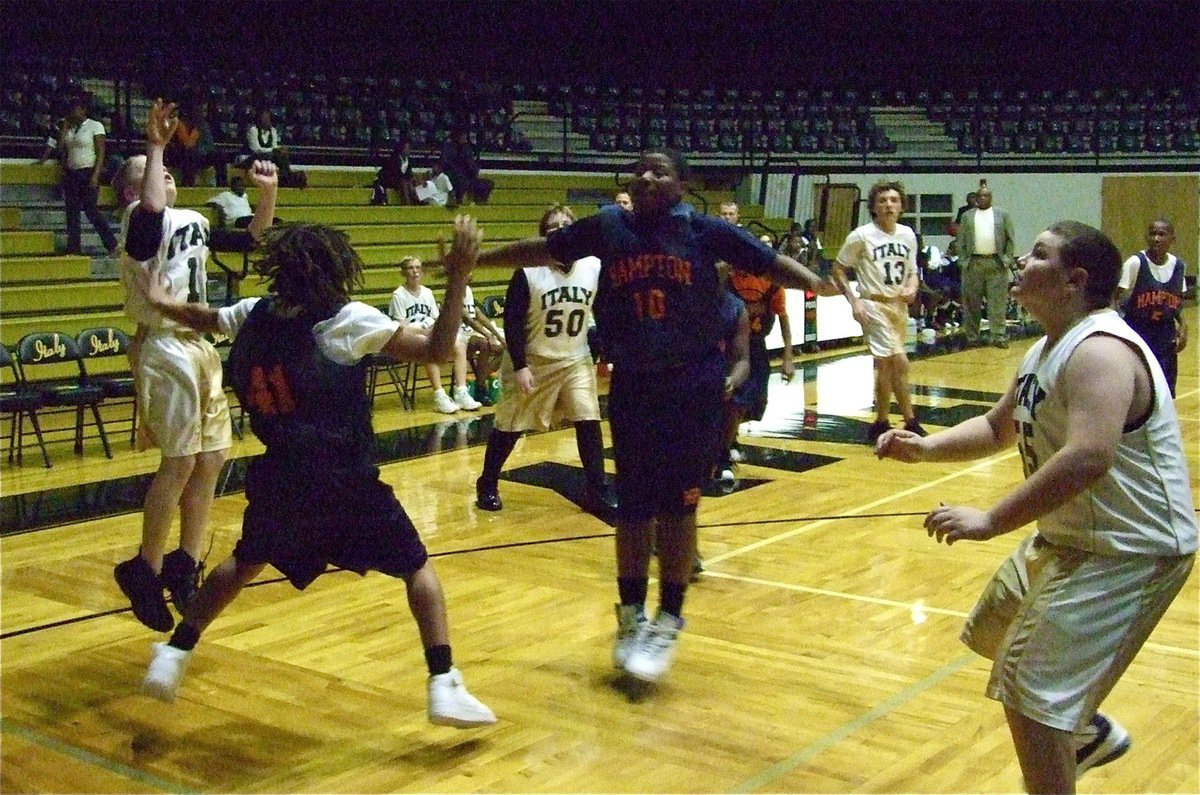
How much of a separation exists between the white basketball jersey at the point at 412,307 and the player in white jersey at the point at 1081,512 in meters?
8.96

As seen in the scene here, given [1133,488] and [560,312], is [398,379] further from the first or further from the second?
[1133,488]

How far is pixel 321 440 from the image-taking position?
419cm

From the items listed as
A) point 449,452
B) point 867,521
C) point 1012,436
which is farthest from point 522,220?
point 1012,436

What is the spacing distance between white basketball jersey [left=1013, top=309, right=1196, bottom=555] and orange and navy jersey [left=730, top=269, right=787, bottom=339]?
547 cm

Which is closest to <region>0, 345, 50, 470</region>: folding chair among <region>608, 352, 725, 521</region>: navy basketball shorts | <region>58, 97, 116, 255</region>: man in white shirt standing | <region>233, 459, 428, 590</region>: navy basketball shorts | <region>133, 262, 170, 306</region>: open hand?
<region>58, 97, 116, 255</region>: man in white shirt standing

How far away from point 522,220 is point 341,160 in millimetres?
2519

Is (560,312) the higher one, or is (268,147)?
(268,147)

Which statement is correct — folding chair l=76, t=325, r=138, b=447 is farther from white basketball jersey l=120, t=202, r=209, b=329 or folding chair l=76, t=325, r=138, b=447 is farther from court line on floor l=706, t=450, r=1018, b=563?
court line on floor l=706, t=450, r=1018, b=563

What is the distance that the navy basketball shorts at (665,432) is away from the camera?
4.85m

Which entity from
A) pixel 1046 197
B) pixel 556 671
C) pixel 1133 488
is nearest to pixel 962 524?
pixel 1133 488

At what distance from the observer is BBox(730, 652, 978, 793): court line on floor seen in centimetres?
394

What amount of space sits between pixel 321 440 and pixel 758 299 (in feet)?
16.1

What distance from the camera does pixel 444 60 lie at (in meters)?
21.4

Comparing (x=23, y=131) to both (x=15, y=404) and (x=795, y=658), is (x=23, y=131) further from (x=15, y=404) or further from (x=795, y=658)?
(x=795, y=658)
